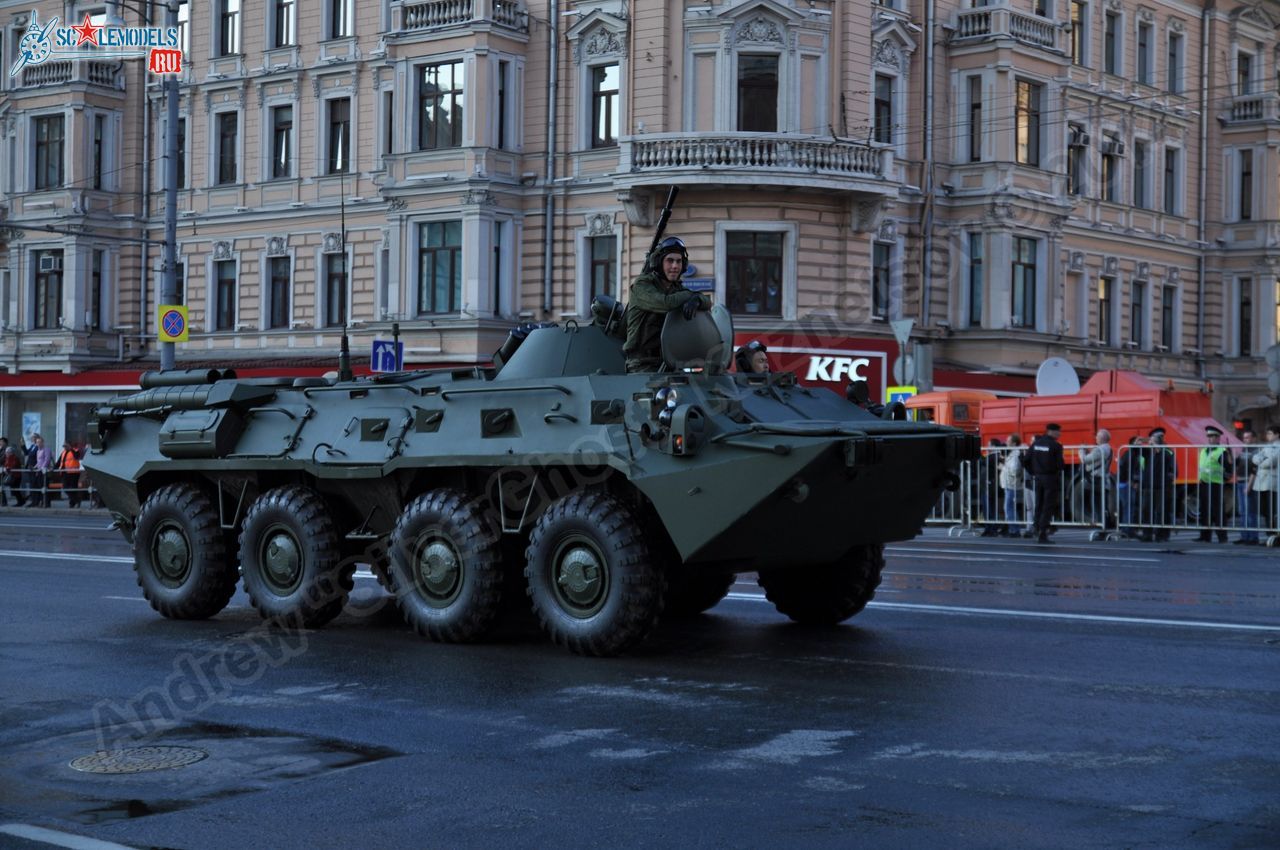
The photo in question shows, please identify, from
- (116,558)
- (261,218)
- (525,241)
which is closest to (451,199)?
(525,241)

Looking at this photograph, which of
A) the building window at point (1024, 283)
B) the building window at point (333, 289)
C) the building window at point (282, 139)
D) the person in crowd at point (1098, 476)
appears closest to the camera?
the person in crowd at point (1098, 476)

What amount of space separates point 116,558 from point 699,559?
35.3 feet

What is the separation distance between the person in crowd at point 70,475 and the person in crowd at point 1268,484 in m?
24.1

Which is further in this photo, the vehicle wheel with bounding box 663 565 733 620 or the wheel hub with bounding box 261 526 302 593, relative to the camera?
the vehicle wheel with bounding box 663 565 733 620

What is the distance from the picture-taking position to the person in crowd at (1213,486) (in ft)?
76.3

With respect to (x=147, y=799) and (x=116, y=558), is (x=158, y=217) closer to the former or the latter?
(x=116, y=558)

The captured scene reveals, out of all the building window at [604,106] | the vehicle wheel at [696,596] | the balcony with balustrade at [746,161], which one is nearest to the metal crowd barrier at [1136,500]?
the balcony with balustrade at [746,161]

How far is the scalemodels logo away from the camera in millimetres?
34406

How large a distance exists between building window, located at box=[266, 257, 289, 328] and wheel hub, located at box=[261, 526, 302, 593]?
99.5 ft

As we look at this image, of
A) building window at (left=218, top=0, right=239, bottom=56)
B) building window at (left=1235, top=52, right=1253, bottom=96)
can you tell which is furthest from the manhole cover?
building window at (left=1235, top=52, right=1253, bottom=96)

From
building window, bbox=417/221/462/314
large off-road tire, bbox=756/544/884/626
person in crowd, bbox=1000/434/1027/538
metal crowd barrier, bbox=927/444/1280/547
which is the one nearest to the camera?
large off-road tire, bbox=756/544/884/626

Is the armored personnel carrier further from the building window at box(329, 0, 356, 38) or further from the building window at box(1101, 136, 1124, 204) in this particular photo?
the building window at box(1101, 136, 1124, 204)

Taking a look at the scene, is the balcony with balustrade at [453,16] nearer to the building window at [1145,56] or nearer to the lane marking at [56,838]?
the building window at [1145,56]

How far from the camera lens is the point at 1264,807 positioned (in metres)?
6.11
